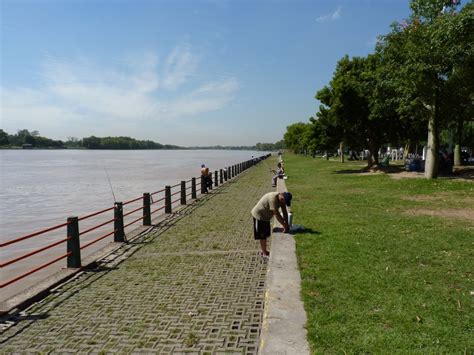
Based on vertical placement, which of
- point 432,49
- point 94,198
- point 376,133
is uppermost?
point 432,49

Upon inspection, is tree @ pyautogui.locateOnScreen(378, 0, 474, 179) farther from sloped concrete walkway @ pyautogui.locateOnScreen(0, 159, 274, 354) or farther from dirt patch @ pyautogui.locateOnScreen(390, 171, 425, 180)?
sloped concrete walkway @ pyautogui.locateOnScreen(0, 159, 274, 354)

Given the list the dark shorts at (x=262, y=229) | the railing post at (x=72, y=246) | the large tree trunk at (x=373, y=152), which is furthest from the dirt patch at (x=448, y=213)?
the large tree trunk at (x=373, y=152)

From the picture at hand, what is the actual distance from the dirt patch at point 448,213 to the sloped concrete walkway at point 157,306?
19.6 ft

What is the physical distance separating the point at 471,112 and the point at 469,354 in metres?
22.4

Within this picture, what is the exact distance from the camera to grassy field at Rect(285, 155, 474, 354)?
4.04 meters

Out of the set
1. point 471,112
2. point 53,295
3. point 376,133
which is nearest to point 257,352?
point 53,295

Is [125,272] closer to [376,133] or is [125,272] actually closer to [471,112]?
[471,112]

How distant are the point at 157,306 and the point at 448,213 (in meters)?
9.82

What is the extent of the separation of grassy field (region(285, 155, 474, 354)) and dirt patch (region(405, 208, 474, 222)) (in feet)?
0.09

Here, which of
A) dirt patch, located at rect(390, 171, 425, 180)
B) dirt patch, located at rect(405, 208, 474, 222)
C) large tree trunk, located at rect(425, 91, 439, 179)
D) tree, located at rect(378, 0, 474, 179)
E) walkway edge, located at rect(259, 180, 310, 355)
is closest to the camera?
walkway edge, located at rect(259, 180, 310, 355)

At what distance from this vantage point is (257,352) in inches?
161

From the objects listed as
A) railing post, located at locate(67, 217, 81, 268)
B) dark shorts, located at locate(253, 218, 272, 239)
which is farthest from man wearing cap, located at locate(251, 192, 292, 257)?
railing post, located at locate(67, 217, 81, 268)

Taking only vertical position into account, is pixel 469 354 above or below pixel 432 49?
below

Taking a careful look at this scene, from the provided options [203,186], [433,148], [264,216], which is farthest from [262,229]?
[433,148]
